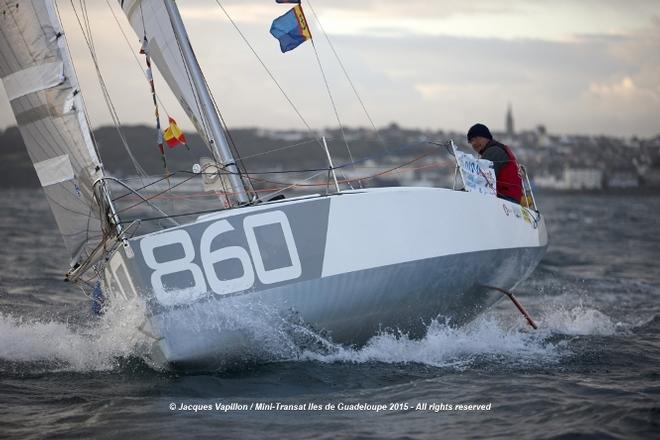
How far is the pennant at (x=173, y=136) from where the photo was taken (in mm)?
8885

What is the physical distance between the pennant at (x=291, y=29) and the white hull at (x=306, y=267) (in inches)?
69.2

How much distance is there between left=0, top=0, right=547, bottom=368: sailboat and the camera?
20.5ft

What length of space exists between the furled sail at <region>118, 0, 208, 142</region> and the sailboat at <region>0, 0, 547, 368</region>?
1cm

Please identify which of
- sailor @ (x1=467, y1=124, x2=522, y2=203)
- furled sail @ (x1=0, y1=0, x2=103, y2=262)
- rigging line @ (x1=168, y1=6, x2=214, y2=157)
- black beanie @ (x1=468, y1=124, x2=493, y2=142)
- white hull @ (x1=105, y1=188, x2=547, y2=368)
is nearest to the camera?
white hull @ (x1=105, y1=188, x2=547, y2=368)

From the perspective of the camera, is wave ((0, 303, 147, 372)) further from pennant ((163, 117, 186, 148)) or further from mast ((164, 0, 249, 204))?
pennant ((163, 117, 186, 148))

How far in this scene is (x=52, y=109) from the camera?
7406 millimetres

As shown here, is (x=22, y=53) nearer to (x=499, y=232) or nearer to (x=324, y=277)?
(x=324, y=277)

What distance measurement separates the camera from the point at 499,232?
7574 millimetres

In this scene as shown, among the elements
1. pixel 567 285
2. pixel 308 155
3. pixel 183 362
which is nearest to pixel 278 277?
pixel 183 362

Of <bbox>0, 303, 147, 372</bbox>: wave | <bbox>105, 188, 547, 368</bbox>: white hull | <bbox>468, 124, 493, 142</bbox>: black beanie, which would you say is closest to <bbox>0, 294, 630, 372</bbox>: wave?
<bbox>0, 303, 147, 372</bbox>: wave

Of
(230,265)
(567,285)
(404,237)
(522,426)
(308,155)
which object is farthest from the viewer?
(308,155)

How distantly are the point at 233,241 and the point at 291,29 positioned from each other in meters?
2.28

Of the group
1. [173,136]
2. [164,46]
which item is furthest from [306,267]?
[173,136]

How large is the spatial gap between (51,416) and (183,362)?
1.05 metres
